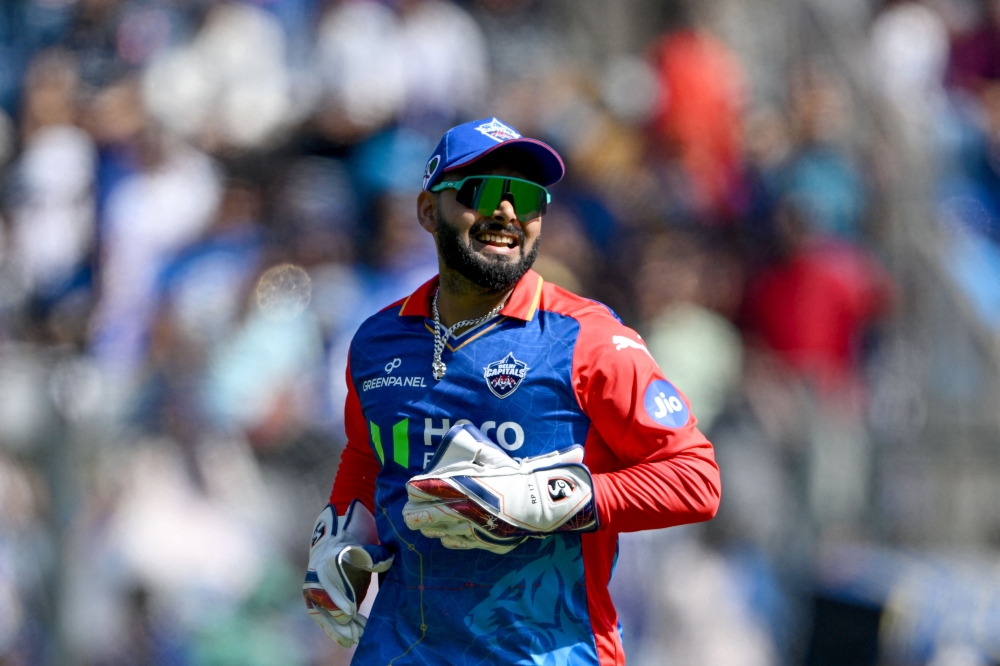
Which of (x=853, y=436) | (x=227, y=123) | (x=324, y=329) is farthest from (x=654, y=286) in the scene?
(x=227, y=123)

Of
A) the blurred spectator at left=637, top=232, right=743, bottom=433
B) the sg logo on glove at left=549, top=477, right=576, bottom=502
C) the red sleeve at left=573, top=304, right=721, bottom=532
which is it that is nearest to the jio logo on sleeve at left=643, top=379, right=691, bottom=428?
the red sleeve at left=573, top=304, right=721, bottom=532

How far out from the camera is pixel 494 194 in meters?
3.88

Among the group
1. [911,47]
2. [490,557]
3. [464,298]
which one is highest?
[911,47]

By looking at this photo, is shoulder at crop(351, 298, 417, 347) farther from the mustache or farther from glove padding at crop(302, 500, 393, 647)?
glove padding at crop(302, 500, 393, 647)

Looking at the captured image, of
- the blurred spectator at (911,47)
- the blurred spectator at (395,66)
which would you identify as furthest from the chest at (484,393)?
the blurred spectator at (911,47)

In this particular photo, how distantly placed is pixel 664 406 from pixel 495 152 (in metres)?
0.85

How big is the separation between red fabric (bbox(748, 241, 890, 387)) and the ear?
5.51m

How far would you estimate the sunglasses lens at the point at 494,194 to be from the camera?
3.88 m

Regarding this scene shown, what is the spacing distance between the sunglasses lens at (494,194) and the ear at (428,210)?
0.60ft

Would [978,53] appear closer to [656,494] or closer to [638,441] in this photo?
[638,441]

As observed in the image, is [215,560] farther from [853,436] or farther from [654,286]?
[853,436]

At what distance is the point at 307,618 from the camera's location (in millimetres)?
8102

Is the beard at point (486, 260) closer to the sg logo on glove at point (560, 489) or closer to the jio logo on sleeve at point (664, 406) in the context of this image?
the jio logo on sleeve at point (664, 406)

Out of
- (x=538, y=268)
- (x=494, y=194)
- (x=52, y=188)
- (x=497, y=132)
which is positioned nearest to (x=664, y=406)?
(x=494, y=194)
